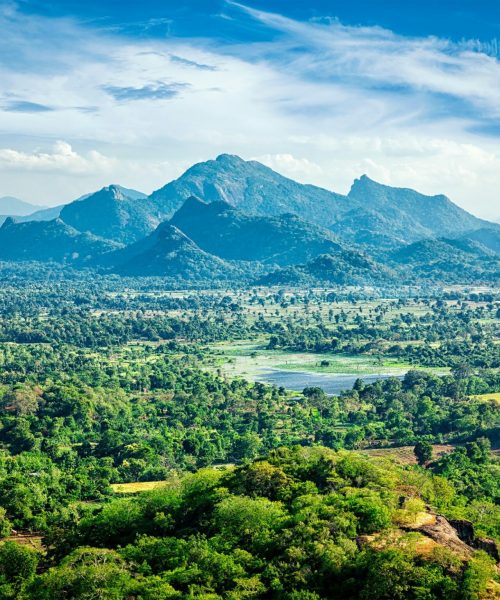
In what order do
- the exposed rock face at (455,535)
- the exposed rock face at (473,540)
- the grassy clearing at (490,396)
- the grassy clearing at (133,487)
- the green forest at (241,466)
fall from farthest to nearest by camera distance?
the grassy clearing at (490,396)
the grassy clearing at (133,487)
the exposed rock face at (473,540)
the exposed rock face at (455,535)
the green forest at (241,466)

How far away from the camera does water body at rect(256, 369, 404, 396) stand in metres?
79.4

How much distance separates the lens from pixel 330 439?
185 feet

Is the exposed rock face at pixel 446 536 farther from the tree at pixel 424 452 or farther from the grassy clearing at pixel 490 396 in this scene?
the grassy clearing at pixel 490 396

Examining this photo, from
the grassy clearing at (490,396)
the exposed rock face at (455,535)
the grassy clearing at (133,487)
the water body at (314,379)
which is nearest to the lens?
the exposed rock face at (455,535)

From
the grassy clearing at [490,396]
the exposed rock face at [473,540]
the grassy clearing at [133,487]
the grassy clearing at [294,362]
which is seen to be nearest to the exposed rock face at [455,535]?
the exposed rock face at [473,540]

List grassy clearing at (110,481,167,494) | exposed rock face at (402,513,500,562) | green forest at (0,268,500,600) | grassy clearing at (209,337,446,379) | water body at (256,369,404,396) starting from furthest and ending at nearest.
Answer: grassy clearing at (209,337,446,379)
water body at (256,369,404,396)
grassy clearing at (110,481,167,494)
exposed rock face at (402,513,500,562)
green forest at (0,268,500,600)

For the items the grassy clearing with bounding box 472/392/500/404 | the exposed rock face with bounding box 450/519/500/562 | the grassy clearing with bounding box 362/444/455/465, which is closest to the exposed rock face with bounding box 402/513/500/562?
the exposed rock face with bounding box 450/519/500/562

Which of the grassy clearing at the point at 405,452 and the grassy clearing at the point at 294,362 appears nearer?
the grassy clearing at the point at 405,452

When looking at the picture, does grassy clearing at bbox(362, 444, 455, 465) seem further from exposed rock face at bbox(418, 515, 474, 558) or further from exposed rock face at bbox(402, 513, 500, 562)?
exposed rock face at bbox(418, 515, 474, 558)

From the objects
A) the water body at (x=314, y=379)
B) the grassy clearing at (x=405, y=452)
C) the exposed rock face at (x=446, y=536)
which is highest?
the exposed rock face at (x=446, y=536)

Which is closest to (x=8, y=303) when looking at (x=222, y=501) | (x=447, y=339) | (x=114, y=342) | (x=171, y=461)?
(x=114, y=342)

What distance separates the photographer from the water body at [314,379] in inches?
3127

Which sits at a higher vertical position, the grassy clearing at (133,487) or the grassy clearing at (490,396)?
the grassy clearing at (490,396)

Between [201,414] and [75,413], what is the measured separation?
9860 mm
